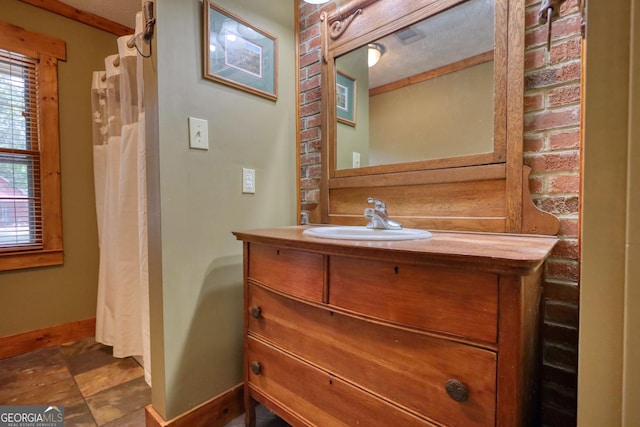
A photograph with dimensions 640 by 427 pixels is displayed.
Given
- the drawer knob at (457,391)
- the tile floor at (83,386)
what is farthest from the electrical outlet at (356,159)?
the tile floor at (83,386)

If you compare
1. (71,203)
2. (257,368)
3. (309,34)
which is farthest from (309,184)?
(71,203)

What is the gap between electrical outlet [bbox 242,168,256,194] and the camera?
4.72 ft

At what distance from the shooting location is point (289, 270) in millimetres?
1014

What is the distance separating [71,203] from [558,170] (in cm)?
281

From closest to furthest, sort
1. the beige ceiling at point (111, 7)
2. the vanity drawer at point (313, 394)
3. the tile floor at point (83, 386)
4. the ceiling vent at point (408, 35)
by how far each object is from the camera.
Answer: the vanity drawer at point (313, 394) < the ceiling vent at point (408, 35) < the tile floor at point (83, 386) < the beige ceiling at point (111, 7)

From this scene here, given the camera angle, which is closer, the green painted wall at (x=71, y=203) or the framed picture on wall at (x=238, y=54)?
the framed picture on wall at (x=238, y=54)

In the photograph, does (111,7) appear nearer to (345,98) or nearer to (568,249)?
(345,98)

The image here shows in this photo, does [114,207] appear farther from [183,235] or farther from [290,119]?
[290,119]

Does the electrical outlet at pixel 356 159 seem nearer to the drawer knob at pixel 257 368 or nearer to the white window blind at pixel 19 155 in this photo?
the drawer knob at pixel 257 368

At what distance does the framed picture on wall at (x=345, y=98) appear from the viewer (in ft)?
4.92

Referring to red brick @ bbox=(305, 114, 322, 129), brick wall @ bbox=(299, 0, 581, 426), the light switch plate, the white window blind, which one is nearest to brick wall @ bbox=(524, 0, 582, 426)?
brick wall @ bbox=(299, 0, 581, 426)

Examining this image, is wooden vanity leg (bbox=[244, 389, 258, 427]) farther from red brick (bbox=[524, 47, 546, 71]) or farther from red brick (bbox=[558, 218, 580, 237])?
red brick (bbox=[524, 47, 546, 71])

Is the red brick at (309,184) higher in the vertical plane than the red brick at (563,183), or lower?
higher

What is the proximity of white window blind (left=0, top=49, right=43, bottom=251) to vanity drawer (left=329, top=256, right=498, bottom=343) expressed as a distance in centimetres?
228
